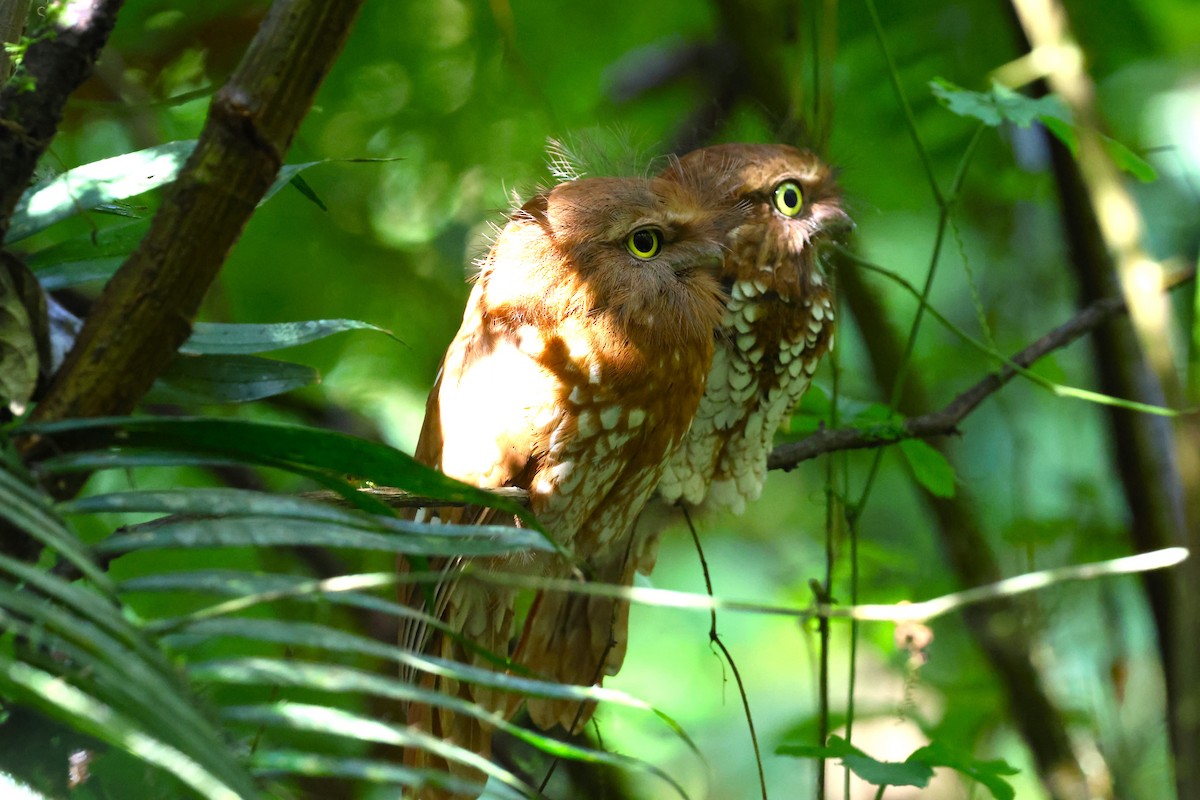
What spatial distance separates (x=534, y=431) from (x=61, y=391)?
0.63 meters

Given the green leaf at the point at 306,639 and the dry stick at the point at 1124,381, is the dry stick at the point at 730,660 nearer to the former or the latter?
the green leaf at the point at 306,639

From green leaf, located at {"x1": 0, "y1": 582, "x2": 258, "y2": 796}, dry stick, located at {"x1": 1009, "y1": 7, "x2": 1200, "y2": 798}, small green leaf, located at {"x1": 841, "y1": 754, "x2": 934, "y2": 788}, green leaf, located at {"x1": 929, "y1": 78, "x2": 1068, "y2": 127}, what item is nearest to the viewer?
green leaf, located at {"x1": 0, "y1": 582, "x2": 258, "y2": 796}

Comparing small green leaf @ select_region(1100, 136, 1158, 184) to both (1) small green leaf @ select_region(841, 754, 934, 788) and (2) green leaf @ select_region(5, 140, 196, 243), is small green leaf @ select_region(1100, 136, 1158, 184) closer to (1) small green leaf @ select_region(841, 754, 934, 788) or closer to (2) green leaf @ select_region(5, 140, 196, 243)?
(1) small green leaf @ select_region(841, 754, 934, 788)

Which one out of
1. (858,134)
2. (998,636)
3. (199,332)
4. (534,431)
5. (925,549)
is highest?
(858,134)

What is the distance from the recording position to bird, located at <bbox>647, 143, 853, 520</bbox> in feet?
5.39

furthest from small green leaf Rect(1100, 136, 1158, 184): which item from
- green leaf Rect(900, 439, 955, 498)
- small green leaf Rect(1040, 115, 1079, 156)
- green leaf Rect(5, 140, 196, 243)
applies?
green leaf Rect(5, 140, 196, 243)

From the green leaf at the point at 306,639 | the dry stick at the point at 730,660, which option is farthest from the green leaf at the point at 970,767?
the green leaf at the point at 306,639

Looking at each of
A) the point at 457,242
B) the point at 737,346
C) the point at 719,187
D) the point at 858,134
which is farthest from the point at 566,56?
the point at 737,346

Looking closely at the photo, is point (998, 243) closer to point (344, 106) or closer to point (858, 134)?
point (858, 134)

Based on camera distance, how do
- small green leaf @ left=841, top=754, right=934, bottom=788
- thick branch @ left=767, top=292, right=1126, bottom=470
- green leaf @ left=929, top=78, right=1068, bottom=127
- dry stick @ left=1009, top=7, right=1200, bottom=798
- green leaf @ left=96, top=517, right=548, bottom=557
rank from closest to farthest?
1. green leaf @ left=96, top=517, right=548, bottom=557
2. small green leaf @ left=841, top=754, right=934, bottom=788
3. green leaf @ left=929, top=78, right=1068, bottom=127
4. thick branch @ left=767, top=292, right=1126, bottom=470
5. dry stick @ left=1009, top=7, right=1200, bottom=798

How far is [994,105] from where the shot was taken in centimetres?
164

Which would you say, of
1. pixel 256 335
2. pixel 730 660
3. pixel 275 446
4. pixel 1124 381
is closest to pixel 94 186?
pixel 256 335

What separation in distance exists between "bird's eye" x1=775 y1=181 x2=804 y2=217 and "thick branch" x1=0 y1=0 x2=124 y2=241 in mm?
1057

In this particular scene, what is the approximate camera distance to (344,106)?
242 cm
